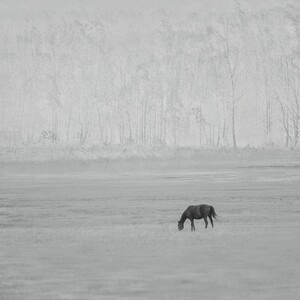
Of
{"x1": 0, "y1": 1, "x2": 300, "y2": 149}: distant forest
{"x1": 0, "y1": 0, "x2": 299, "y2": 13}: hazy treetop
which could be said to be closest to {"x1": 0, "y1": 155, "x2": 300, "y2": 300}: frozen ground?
{"x1": 0, "y1": 1, "x2": 300, "y2": 149}: distant forest

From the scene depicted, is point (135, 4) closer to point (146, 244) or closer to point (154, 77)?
point (154, 77)

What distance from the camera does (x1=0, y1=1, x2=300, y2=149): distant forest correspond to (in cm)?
5431

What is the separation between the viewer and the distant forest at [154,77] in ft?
178

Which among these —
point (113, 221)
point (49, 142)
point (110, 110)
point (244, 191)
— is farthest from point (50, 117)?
point (113, 221)

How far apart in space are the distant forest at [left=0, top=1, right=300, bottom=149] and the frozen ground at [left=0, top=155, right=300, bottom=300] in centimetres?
3268

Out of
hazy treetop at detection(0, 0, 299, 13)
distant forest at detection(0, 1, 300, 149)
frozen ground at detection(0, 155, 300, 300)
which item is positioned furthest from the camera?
hazy treetop at detection(0, 0, 299, 13)

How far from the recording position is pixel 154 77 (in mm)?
58531

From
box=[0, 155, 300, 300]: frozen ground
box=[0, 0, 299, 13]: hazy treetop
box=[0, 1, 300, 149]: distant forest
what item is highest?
box=[0, 0, 299, 13]: hazy treetop

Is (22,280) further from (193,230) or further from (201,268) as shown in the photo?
(193,230)

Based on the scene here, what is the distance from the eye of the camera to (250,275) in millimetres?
7676

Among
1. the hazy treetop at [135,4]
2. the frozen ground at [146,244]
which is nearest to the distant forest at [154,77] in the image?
the hazy treetop at [135,4]

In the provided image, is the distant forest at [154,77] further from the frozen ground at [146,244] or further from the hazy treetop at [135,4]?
the frozen ground at [146,244]

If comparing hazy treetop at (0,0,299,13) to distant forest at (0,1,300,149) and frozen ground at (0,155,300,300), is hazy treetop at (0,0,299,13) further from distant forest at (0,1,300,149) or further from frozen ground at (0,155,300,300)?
frozen ground at (0,155,300,300)

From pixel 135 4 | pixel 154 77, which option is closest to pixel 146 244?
pixel 154 77
